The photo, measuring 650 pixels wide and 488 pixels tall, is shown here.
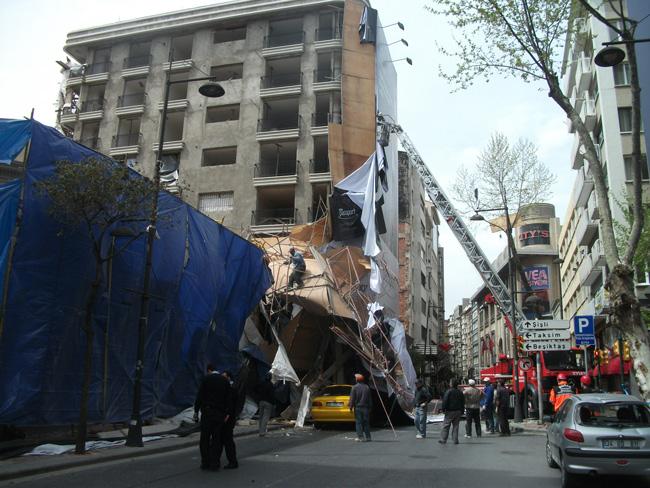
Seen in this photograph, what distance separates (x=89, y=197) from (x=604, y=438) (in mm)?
9306

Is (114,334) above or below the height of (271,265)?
below

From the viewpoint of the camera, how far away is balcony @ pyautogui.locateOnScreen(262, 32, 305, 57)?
3518 cm

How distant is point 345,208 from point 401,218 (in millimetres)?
26488

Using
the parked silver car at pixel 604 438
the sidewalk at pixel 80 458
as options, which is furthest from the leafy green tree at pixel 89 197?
the parked silver car at pixel 604 438

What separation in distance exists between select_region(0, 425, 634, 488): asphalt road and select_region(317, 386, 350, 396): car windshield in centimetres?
524

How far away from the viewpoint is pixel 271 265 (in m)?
23.1

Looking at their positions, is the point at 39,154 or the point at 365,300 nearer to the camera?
the point at 39,154

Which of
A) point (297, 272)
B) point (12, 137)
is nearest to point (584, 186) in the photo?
point (297, 272)

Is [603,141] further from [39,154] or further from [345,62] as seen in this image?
[39,154]

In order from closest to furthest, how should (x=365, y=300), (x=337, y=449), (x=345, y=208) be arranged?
(x=337, y=449), (x=365, y=300), (x=345, y=208)

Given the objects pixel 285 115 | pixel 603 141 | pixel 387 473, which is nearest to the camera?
pixel 387 473

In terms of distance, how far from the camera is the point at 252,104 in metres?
34.7

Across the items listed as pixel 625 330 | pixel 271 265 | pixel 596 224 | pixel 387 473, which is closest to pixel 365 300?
pixel 271 265

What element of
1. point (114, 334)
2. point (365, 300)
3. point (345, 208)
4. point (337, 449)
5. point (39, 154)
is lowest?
point (337, 449)
